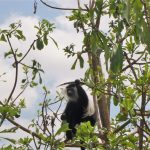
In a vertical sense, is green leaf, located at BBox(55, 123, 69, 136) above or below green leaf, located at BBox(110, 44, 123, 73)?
below

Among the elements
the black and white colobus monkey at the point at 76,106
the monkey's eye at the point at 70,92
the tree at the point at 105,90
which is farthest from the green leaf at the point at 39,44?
the monkey's eye at the point at 70,92

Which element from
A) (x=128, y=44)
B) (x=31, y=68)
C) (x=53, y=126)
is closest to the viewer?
(x=53, y=126)

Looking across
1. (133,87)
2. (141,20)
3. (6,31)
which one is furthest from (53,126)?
(141,20)

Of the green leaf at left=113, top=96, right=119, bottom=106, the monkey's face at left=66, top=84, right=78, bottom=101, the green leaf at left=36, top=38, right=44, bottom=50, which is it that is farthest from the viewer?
the monkey's face at left=66, top=84, right=78, bottom=101

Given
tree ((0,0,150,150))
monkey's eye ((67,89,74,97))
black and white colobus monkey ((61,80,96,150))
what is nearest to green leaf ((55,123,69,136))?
tree ((0,0,150,150))

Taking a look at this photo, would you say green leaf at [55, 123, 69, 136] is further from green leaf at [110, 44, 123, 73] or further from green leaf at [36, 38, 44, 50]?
green leaf at [110, 44, 123, 73]

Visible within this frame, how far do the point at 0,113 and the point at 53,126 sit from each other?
530mm

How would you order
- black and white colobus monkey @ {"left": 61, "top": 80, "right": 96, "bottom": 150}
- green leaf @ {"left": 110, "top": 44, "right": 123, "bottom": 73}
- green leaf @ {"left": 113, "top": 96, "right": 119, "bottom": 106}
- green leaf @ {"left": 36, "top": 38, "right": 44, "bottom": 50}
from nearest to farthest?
green leaf @ {"left": 110, "top": 44, "right": 123, "bottom": 73} < green leaf @ {"left": 113, "top": 96, "right": 119, "bottom": 106} < green leaf @ {"left": 36, "top": 38, "right": 44, "bottom": 50} < black and white colobus monkey @ {"left": 61, "top": 80, "right": 96, "bottom": 150}

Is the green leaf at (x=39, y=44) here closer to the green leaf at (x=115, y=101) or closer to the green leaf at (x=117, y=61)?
the green leaf at (x=115, y=101)

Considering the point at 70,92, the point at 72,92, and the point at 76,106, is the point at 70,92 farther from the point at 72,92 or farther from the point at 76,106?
the point at 76,106

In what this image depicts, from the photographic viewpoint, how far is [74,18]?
4020 mm

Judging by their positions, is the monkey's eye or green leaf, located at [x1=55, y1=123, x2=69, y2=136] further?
the monkey's eye

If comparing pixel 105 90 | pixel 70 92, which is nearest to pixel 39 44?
pixel 105 90

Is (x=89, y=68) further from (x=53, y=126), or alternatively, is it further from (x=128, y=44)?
(x=53, y=126)
